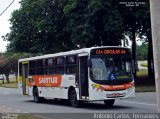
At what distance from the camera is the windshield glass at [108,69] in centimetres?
2080

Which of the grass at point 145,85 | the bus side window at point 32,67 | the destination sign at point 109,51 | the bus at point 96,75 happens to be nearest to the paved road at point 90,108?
the bus at point 96,75

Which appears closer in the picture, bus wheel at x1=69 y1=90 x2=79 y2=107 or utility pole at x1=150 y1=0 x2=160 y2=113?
utility pole at x1=150 y1=0 x2=160 y2=113

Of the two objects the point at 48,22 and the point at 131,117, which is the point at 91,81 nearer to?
the point at 131,117

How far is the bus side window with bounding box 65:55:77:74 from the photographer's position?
2241cm

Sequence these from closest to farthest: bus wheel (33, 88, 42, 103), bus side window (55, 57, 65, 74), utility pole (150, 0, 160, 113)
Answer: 1. utility pole (150, 0, 160, 113)
2. bus side window (55, 57, 65, 74)
3. bus wheel (33, 88, 42, 103)

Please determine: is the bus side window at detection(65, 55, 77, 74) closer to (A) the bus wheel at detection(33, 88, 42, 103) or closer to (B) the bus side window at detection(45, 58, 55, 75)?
(B) the bus side window at detection(45, 58, 55, 75)

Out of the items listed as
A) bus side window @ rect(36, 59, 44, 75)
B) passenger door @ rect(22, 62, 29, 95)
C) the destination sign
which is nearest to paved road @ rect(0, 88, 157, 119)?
bus side window @ rect(36, 59, 44, 75)

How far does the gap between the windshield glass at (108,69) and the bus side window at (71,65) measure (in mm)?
1664

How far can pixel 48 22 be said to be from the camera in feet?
155

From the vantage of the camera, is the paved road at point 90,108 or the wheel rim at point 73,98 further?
the wheel rim at point 73,98

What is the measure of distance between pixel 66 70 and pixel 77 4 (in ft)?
62.7

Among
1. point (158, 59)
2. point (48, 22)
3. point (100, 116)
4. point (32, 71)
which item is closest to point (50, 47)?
point (48, 22)

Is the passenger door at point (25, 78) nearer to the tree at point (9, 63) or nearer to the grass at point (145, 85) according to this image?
the grass at point (145, 85)

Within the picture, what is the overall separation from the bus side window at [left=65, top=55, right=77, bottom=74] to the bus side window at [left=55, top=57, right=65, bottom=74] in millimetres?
605
